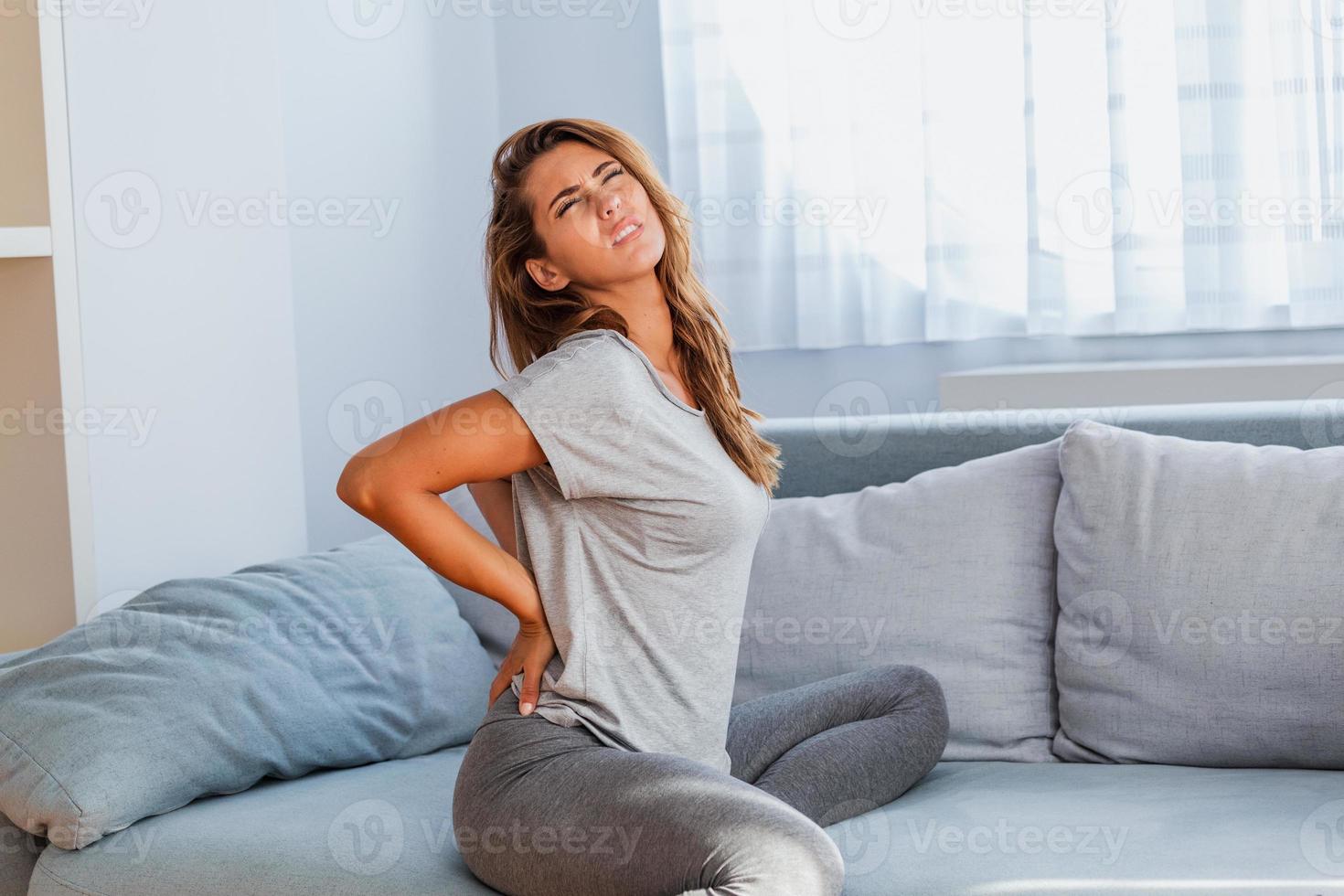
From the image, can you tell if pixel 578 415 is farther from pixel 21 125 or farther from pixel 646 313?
pixel 21 125

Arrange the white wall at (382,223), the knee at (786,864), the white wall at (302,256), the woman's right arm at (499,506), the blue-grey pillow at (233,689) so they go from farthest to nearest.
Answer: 1. the white wall at (382,223)
2. the white wall at (302,256)
3. the woman's right arm at (499,506)
4. the blue-grey pillow at (233,689)
5. the knee at (786,864)

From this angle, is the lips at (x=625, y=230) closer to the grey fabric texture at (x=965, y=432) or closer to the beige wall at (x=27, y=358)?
the grey fabric texture at (x=965, y=432)

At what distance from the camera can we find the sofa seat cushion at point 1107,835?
1.34 metres

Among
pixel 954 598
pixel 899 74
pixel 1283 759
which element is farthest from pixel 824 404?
pixel 1283 759

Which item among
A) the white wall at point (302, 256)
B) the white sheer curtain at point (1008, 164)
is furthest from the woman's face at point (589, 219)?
the white sheer curtain at point (1008, 164)

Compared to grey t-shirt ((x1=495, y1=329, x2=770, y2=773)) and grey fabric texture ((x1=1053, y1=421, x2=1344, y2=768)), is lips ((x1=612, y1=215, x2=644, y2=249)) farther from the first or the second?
grey fabric texture ((x1=1053, y1=421, x2=1344, y2=768))

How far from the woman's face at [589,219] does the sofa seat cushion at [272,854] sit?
2.10 ft

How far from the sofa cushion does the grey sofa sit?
88 mm

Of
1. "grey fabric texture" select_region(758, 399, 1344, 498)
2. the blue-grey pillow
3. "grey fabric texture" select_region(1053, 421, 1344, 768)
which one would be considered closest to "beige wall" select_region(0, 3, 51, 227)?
the blue-grey pillow

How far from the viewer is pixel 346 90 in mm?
3039

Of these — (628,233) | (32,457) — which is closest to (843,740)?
(628,233)

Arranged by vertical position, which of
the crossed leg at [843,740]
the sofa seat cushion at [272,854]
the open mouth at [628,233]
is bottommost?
the sofa seat cushion at [272,854]

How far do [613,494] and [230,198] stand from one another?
3.17 feet

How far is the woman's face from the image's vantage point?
4.93ft
